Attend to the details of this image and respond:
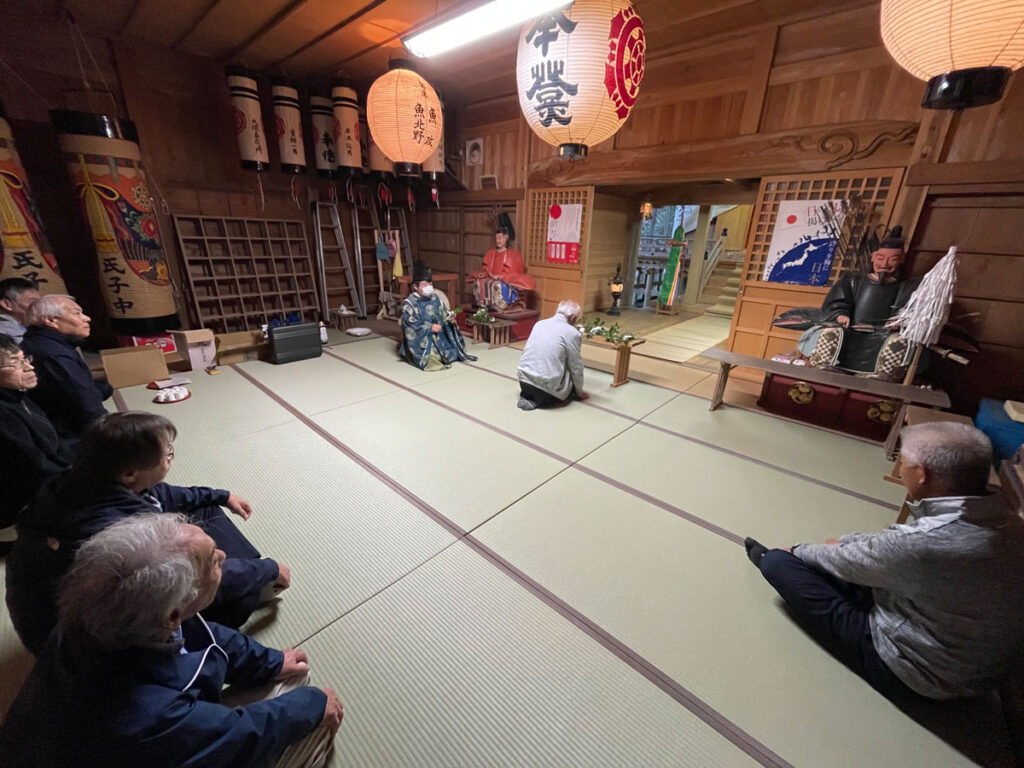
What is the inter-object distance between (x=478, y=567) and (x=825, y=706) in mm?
1353

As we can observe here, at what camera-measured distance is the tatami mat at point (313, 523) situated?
5.67 feet

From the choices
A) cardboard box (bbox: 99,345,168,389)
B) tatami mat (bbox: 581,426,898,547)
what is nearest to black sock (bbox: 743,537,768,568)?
tatami mat (bbox: 581,426,898,547)

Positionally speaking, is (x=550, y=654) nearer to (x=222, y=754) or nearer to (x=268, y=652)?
(x=268, y=652)

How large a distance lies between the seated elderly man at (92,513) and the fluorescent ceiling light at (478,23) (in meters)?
2.34

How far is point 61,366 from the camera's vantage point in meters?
2.14

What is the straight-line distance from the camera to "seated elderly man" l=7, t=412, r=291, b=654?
1092mm

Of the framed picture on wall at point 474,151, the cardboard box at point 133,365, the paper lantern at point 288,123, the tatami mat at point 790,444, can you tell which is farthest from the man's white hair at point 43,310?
the framed picture on wall at point 474,151

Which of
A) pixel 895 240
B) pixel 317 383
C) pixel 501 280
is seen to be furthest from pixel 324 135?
pixel 895 240

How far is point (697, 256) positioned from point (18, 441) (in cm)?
940

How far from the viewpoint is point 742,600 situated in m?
1.78

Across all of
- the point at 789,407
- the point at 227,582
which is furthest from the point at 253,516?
the point at 789,407

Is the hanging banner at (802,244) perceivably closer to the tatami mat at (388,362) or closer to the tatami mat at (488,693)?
the tatami mat at (388,362)

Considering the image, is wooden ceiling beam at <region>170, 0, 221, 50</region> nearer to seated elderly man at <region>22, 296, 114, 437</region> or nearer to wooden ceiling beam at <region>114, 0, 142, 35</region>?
wooden ceiling beam at <region>114, 0, 142, 35</region>

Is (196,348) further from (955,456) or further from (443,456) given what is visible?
(955,456)
